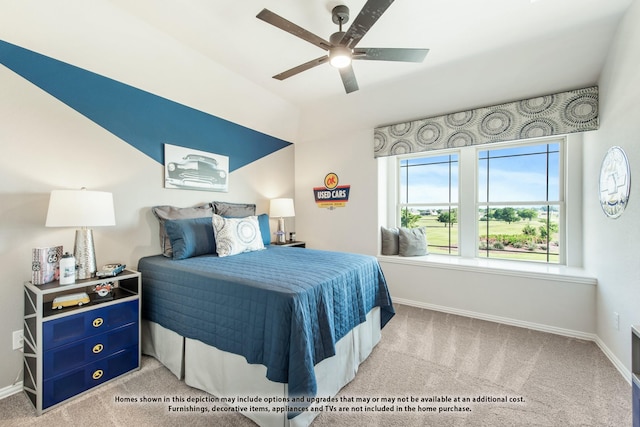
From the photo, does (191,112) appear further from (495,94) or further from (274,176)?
(495,94)

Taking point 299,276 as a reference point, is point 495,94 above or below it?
above

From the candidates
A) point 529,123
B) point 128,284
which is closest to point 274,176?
point 128,284

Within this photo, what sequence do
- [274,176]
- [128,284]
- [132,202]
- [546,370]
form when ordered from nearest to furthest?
[546,370] < [128,284] < [132,202] < [274,176]

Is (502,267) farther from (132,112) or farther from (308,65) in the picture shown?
(132,112)

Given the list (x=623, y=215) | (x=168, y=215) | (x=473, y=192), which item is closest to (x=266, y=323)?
(x=168, y=215)

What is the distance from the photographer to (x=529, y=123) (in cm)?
278

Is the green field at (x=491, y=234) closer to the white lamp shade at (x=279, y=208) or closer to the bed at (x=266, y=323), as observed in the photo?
the bed at (x=266, y=323)

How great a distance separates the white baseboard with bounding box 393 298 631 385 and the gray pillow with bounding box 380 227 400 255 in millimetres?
632

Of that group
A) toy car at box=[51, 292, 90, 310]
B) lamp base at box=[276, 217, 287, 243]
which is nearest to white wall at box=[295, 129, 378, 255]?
lamp base at box=[276, 217, 287, 243]

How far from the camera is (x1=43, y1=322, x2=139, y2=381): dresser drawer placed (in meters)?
1.65

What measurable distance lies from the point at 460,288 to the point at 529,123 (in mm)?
1907

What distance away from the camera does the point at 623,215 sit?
200 centimetres

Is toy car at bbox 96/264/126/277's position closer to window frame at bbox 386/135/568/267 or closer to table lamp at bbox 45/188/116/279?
table lamp at bbox 45/188/116/279

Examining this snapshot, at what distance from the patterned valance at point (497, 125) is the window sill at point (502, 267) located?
138 centimetres
